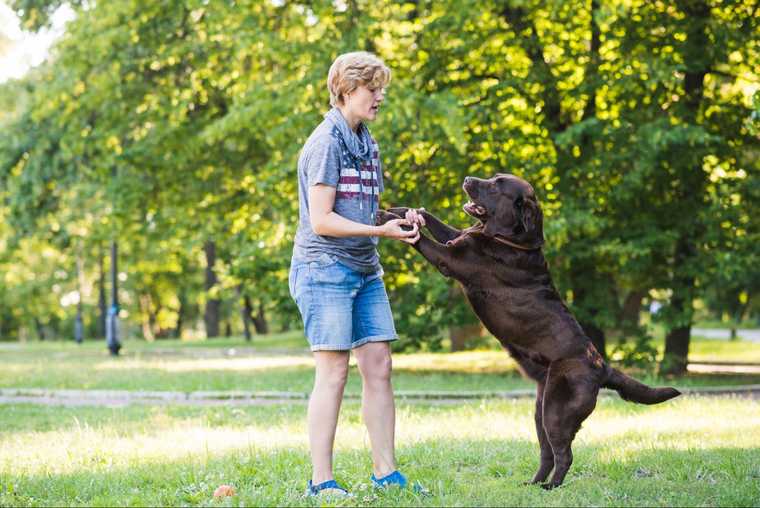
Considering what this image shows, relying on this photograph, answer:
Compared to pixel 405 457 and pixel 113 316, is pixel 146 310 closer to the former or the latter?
pixel 113 316

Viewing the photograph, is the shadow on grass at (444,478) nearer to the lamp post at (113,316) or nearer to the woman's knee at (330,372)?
the woman's knee at (330,372)

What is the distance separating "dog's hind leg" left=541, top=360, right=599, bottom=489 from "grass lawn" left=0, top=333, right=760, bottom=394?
6.70m

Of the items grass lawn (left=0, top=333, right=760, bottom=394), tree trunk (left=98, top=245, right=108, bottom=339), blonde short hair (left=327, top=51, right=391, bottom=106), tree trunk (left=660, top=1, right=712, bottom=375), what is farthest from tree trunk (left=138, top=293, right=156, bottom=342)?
blonde short hair (left=327, top=51, right=391, bottom=106)

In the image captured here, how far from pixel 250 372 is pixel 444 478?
1026cm

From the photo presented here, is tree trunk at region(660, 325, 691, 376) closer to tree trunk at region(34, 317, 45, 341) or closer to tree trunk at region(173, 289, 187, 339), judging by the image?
tree trunk at region(173, 289, 187, 339)

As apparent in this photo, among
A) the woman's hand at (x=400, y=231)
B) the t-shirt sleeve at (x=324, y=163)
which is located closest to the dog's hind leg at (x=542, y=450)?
the woman's hand at (x=400, y=231)

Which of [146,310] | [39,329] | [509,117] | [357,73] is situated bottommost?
[39,329]

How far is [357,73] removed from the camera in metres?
4.53

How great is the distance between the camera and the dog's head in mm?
4953

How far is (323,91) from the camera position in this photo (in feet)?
43.5

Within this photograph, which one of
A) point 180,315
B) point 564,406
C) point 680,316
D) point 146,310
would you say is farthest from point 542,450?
point 180,315

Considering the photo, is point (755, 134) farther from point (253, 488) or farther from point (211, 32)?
point (253, 488)

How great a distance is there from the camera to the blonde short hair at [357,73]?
4516 millimetres

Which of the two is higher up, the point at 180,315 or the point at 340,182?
the point at 340,182
